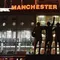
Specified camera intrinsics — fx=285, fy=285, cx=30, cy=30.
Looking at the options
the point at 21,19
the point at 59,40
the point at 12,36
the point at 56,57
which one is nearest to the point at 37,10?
the point at 21,19

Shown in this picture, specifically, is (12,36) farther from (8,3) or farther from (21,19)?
(8,3)

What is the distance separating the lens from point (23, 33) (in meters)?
23.6

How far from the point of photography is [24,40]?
76.9 ft

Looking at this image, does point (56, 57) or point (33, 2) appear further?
point (33, 2)

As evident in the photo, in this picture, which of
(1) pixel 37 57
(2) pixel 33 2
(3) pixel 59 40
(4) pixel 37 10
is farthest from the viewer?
(2) pixel 33 2

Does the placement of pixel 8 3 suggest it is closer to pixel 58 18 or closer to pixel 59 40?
pixel 58 18

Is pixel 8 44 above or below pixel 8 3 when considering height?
below

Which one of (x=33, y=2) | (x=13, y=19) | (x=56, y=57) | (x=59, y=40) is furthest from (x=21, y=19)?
(x=56, y=57)

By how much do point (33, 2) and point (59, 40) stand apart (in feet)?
30.4

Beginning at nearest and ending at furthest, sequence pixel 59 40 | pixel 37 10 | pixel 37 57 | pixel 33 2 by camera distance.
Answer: pixel 37 57 < pixel 59 40 < pixel 37 10 < pixel 33 2

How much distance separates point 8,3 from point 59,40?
983 centimetres

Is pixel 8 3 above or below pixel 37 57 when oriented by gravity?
above

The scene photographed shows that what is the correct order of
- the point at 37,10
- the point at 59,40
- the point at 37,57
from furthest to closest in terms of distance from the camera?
the point at 37,10
the point at 59,40
the point at 37,57

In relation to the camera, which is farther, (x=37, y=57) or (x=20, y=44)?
(x=20, y=44)
